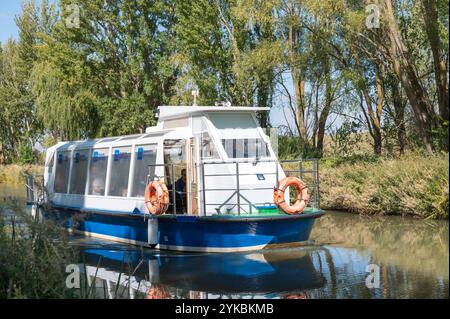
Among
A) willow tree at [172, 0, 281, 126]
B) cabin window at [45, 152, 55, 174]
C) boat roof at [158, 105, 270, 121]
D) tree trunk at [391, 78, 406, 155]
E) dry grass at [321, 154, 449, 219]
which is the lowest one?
dry grass at [321, 154, 449, 219]

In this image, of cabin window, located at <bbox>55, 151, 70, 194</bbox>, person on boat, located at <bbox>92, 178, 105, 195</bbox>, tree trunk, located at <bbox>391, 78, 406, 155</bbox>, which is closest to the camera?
person on boat, located at <bbox>92, 178, 105, 195</bbox>

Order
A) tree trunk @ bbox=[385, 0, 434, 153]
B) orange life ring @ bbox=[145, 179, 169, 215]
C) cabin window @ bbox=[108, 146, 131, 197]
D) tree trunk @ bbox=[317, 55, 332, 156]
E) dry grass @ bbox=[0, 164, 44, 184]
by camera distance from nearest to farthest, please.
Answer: orange life ring @ bbox=[145, 179, 169, 215], cabin window @ bbox=[108, 146, 131, 197], tree trunk @ bbox=[385, 0, 434, 153], tree trunk @ bbox=[317, 55, 332, 156], dry grass @ bbox=[0, 164, 44, 184]

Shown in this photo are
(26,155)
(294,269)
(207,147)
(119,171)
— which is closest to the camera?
(294,269)

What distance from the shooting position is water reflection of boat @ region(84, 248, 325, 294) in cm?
1025

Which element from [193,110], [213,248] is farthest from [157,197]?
[193,110]

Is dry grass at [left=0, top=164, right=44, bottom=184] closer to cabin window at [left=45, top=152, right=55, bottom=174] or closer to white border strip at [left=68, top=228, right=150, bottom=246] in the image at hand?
cabin window at [left=45, top=152, right=55, bottom=174]

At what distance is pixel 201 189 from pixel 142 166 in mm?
1944

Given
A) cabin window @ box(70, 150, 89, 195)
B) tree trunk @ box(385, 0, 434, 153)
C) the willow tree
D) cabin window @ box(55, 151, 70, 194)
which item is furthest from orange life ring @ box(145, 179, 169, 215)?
the willow tree

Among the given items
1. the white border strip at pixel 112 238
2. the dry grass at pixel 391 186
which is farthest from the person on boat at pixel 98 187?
the dry grass at pixel 391 186

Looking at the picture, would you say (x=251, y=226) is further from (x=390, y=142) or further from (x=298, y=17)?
(x=390, y=142)

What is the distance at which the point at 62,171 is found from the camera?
730 inches

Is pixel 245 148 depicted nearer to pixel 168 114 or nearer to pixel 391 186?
pixel 168 114

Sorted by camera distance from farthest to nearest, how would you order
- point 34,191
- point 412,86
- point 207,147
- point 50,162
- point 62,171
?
point 412,86
point 34,191
point 50,162
point 62,171
point 207,147
